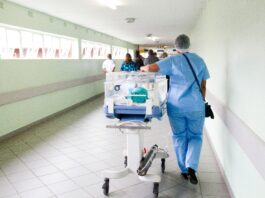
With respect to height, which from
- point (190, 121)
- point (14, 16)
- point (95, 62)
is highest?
point (14, 16)

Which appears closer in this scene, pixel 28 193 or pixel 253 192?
pixel 253 192

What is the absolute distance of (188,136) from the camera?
10.2 ft

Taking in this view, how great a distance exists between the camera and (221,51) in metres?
3.45

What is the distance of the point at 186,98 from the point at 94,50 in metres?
8.05

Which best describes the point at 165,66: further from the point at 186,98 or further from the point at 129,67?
the point at 129,67

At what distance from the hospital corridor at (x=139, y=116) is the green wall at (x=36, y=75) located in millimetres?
25

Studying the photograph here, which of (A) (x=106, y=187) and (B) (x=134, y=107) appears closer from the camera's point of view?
(B) (x=134, y=107)

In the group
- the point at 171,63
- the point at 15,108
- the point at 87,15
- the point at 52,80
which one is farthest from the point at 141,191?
the point at 87,15

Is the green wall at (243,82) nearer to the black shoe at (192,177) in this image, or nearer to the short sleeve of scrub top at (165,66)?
the black shoe at (192,177)

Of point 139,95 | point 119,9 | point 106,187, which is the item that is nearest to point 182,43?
point 139,95

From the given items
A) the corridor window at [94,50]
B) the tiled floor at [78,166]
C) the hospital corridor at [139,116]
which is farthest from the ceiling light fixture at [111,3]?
the corridor window at [94,50]

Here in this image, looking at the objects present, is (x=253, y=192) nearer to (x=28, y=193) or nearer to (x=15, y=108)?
(x=28, y=193)

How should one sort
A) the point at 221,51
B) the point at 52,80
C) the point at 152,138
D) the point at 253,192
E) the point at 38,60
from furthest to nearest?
the point at 52,80 < the point at 38,60 < the point at 152,138 < the point at 221,51 < the point at 253,192

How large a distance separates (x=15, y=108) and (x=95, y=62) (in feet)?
18.1
